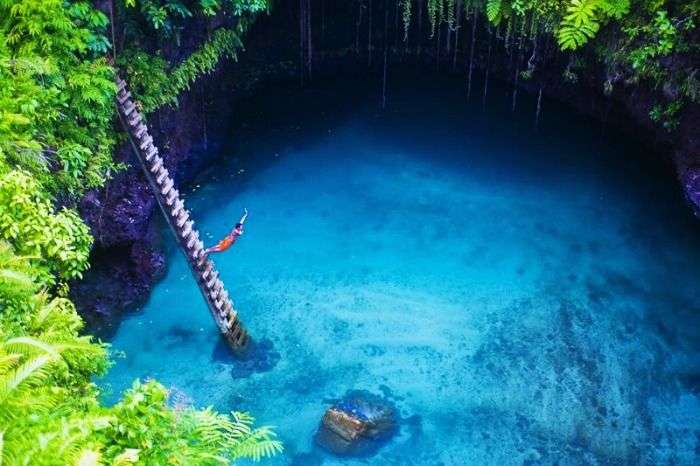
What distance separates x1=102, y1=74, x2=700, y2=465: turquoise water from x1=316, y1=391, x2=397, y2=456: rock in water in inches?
5.9

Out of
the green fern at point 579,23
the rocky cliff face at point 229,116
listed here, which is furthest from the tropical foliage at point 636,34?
the rocky cliff face at point 229,116

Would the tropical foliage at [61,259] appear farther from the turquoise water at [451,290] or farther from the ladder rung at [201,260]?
the turquoise water at [451,290]

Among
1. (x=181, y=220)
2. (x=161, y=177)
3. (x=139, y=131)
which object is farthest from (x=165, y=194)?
(x=139, y=131)

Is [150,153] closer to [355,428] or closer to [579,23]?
[355,428]

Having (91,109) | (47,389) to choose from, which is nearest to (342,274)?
(91,109)

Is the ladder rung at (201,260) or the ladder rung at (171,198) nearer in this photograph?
the ladder rung at (171,198)

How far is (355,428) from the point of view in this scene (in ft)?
25.6

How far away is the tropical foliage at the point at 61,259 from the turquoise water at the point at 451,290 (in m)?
2.28

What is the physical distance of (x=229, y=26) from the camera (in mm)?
11742

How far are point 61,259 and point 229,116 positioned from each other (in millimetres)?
7892

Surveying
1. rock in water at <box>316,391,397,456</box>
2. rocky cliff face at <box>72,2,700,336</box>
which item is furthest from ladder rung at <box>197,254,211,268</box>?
rock in water at <box>316,391,397,456</box>

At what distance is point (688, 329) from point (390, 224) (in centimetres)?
512

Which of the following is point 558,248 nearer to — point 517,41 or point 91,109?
point 517,41

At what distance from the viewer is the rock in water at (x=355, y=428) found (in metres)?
7.84
